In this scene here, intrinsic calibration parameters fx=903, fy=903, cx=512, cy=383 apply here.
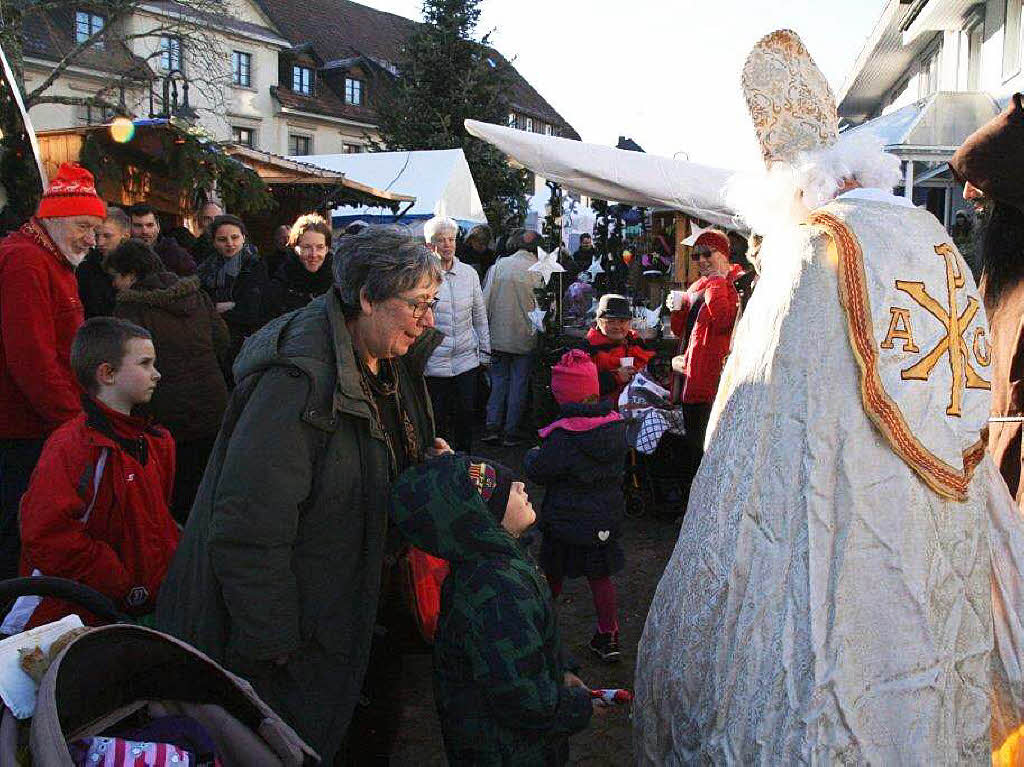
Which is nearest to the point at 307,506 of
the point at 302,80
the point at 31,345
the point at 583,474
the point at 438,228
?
the point at 31,345

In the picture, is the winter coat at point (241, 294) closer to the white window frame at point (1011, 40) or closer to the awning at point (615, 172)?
the awning at point (615, 172)

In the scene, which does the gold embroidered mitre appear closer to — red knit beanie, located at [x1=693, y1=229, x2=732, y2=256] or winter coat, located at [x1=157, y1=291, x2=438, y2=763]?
winter coat, located at [x1=157, y1=291, x2=438, y2=763]

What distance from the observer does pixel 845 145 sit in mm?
2861

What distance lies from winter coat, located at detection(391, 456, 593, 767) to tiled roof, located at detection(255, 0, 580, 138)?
42.2 m

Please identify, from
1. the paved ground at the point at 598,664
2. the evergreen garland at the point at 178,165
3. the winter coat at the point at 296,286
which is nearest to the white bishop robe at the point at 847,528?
the paved ground at the point at 598,664

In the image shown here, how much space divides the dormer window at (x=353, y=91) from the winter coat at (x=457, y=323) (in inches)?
1486

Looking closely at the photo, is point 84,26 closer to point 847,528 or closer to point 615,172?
point 615,172

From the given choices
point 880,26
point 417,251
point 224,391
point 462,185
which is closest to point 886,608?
point 417,251

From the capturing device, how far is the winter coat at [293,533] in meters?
2.26

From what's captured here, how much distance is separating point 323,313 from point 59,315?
6.33 feet

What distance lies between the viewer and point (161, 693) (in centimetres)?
188

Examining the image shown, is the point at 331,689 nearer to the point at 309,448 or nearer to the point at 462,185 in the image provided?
the point at 309,448

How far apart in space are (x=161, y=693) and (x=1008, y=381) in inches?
126

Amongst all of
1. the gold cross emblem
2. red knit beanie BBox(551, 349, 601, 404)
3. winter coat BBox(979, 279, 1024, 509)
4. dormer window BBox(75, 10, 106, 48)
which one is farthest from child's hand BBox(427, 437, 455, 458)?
dormer window BBox(75, 10, 106, 48)
